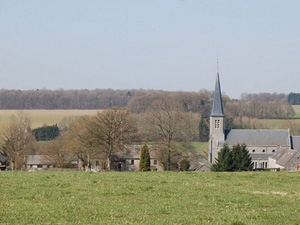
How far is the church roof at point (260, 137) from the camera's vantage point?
102 m

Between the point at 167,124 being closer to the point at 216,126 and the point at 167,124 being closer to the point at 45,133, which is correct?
the point at 216,126

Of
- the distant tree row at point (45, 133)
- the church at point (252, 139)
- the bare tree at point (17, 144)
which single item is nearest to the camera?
the bare tree at point (17, 144)

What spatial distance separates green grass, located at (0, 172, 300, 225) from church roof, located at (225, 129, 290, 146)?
8079 centimetres

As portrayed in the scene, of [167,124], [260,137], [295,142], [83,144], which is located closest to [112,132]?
[83,144]

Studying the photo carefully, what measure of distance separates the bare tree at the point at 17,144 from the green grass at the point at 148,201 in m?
47.5

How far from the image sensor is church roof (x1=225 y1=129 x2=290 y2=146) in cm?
10219

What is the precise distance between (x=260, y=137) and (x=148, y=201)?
90297 mm

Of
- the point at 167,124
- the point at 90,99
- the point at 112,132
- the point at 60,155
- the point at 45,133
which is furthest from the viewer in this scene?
the point at 90,99

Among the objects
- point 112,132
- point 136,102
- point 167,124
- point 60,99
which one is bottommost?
point 112,132

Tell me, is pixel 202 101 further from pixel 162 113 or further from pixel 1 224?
pixel 1 224

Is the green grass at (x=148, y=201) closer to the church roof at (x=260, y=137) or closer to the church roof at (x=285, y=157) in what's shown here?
the church roof at (x=285, y=157)

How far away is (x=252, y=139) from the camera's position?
340ft

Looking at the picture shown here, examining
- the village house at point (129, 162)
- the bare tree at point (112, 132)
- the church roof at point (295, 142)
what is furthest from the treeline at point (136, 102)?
the bare tree at point (112, 132)

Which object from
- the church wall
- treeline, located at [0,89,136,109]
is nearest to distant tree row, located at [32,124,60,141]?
the church wall
